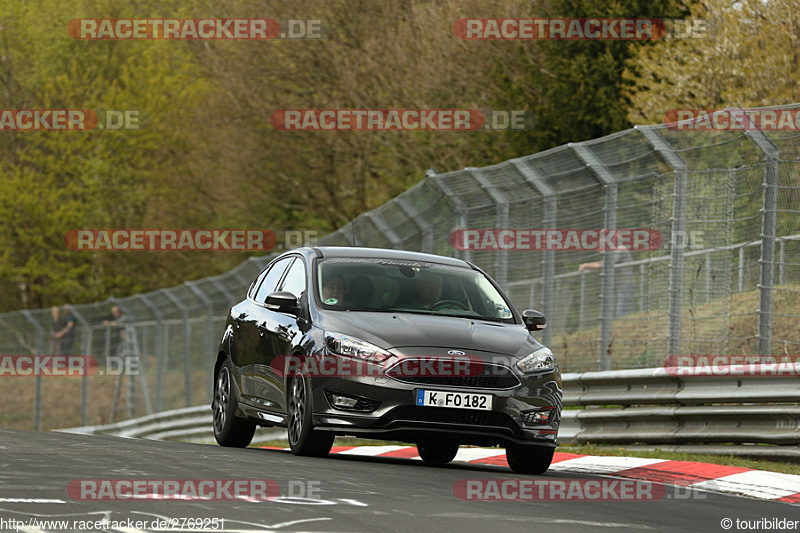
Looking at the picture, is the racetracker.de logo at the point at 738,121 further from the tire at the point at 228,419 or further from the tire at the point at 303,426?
the tire at the point at 228,419

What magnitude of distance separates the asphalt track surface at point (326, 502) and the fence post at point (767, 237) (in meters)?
2.18

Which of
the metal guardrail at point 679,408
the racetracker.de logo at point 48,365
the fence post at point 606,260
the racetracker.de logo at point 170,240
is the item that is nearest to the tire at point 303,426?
the metal guardrail at point 679,408

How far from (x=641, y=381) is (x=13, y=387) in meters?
28.8

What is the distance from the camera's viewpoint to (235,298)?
69.9 ft

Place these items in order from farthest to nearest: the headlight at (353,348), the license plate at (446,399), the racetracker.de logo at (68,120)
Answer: the racetracker.de logo at (68,120), the headlight at (353,348), the license plate at (446,399)

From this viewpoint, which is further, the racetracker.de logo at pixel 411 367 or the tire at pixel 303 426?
the tire at pixel 303 426

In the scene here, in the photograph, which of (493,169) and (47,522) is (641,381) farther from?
(47,522)

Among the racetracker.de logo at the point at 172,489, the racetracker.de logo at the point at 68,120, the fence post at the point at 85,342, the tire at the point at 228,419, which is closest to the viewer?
the racetracker.de logo at the point at 172,489

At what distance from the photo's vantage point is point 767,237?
12.0 meters

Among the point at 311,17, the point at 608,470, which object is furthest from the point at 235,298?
the point at 311,17

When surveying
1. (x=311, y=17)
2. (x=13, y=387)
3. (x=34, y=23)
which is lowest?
(x=13, y=387)

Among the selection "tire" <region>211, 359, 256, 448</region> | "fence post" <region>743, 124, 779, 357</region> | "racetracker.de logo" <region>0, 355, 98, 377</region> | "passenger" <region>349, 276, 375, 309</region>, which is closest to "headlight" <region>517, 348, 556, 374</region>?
"passenger" <region>349, 276, 375, 309</region>

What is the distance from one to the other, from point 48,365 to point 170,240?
63.8ft

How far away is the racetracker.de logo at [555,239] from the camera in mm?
13852
